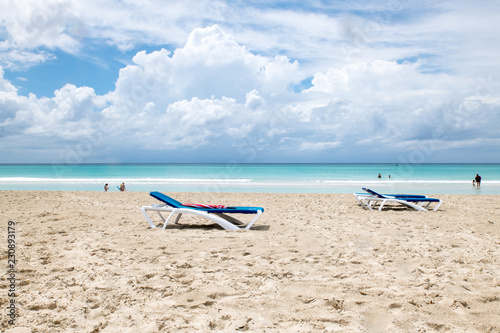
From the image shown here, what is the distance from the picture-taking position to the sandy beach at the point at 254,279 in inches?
125

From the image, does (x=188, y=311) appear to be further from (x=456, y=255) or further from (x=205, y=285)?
(x=456, y=255)

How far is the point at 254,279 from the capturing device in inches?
165

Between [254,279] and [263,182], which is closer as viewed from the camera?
[254,279]

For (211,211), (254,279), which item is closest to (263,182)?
(211,211)

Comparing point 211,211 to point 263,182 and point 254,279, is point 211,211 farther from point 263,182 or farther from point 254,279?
point 263,182

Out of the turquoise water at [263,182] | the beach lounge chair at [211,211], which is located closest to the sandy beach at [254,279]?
the beach lounge chair at [211,211]

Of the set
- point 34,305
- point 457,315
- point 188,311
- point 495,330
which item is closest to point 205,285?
point 188,311

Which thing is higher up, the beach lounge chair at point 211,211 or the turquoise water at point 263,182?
the beach lounge chair at point 211,211

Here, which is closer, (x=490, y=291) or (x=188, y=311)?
(x=188, y=311)

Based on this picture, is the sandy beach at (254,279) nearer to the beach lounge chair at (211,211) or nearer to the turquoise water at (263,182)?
the beach lounge chair at (211,211)

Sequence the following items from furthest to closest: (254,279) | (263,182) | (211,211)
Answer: (263,182) < (211,211) < (254,279)

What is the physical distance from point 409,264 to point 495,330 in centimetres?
178

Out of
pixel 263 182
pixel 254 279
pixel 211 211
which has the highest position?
pixel 211 211

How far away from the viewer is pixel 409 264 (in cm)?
477
